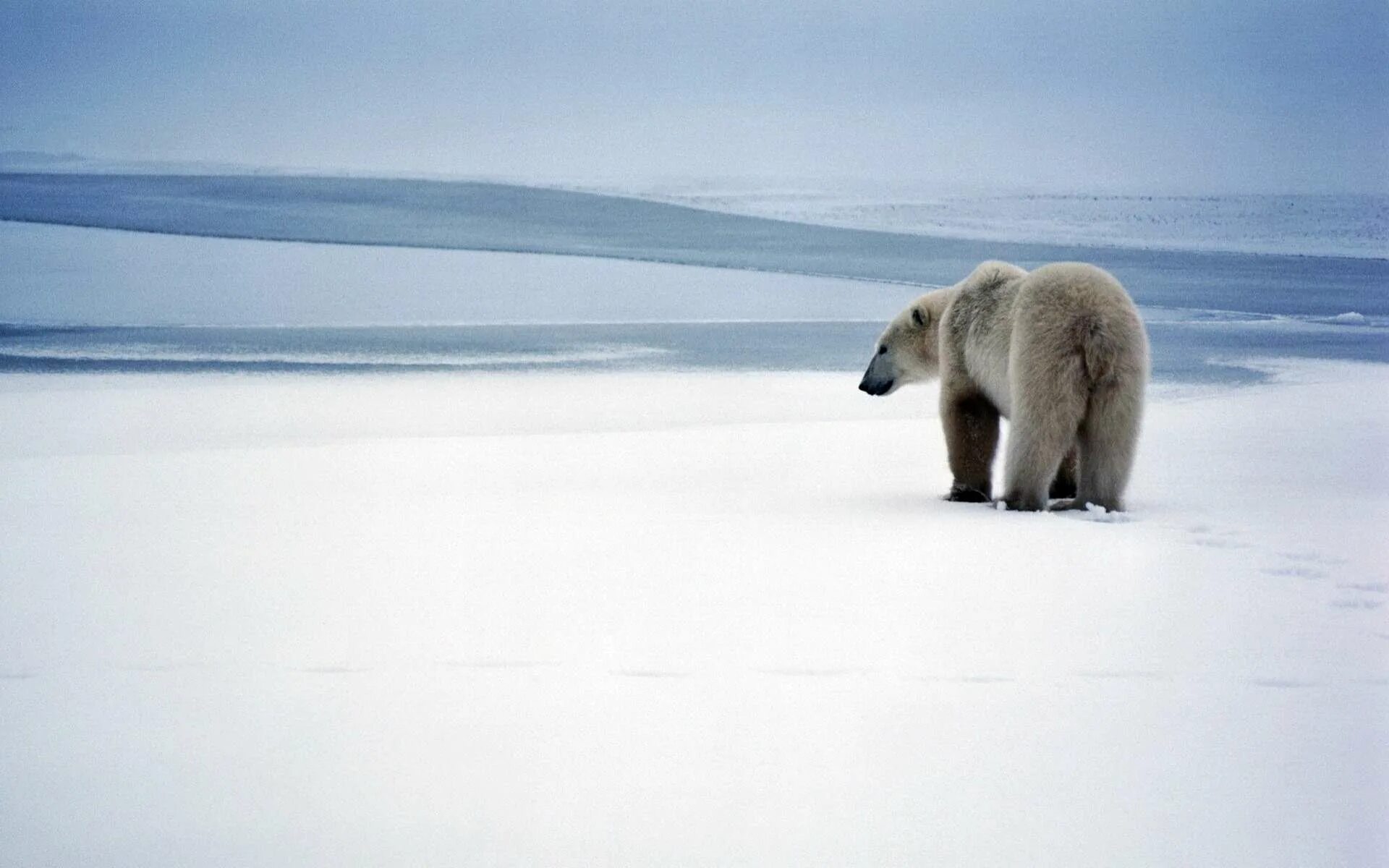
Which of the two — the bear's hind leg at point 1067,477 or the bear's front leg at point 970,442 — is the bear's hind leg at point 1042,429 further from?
the bear's front leg at point 970,442

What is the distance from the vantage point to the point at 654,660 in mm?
2561

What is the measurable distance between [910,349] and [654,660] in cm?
260

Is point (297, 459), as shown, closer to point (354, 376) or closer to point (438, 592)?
point (438, 592)

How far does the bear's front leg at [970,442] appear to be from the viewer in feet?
14.2

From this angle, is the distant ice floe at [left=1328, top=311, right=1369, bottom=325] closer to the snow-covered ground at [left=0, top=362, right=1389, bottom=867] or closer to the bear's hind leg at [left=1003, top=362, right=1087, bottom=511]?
the snow-covered ground at [left=0, top=362, right=1389, bottom=867]

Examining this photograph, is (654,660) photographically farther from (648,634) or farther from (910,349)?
(910,349)

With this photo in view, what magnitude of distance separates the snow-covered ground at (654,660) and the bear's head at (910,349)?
0.43 meters

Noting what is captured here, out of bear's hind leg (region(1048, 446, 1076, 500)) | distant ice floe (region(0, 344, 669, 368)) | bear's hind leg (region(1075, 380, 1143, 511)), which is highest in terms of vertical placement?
bear's hind leg (region(1075, 380, 1143, 511))

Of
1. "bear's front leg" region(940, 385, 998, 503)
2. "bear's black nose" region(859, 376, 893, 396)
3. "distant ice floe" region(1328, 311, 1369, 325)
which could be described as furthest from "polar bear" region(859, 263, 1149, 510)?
"distant ice floe" region(1328, 311, 1369, 325)

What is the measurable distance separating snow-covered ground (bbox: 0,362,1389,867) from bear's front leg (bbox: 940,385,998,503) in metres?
0.23

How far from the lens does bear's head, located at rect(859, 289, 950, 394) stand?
15.6 ft

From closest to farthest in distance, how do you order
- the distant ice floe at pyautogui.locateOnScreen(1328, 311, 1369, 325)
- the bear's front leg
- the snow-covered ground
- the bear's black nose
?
the snow-covered ground
the bear's front leg
the bear's black nose
the distant ice floe at pyautogui.locateOnScreen(1328, 311, 1369, 325)

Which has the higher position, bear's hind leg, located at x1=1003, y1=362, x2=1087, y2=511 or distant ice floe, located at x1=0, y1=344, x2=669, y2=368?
bear's hind leg, located at x1=1003, y1=362, x2=1087, y2=511

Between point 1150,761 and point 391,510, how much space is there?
272cm
